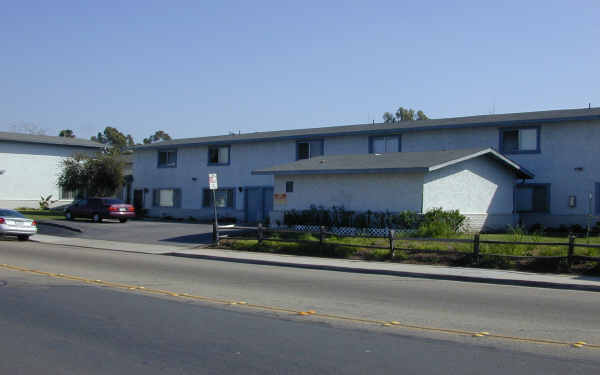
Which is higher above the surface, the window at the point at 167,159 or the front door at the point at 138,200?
the window at the point at 167,159

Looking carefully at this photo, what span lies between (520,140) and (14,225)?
81.3ft

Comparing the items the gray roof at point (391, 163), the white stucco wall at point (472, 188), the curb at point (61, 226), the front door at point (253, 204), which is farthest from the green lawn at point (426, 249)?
the front door at point (253, 204)

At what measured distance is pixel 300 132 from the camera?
39.6 m

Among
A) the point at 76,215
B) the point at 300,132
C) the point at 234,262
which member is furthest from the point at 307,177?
the point at 76,215

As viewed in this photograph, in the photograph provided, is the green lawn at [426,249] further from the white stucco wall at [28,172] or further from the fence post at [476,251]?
the white stucco wall at [28,172]

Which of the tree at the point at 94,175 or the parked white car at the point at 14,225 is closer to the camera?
the parked white car at the point at 14,225

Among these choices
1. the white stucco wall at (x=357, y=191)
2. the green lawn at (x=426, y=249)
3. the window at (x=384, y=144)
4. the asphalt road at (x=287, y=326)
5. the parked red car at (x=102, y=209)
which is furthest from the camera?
the parked red car at (x=102, y=209)

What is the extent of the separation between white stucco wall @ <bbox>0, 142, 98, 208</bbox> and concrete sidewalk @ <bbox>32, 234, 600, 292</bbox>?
29583mm

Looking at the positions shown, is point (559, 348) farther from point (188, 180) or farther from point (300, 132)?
point (188, 180)

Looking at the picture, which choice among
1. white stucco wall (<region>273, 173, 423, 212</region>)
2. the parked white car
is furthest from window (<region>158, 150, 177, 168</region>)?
the parked white car

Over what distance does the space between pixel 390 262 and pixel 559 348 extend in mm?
11189

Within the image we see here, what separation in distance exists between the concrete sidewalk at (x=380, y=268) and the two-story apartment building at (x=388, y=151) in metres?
7.61

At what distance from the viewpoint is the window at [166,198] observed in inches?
1678

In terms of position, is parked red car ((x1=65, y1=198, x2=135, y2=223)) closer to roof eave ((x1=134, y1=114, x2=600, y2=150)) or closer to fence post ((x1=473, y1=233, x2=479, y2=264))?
roof eave ((x1=134, y1=114, x2=600, y2=150))
